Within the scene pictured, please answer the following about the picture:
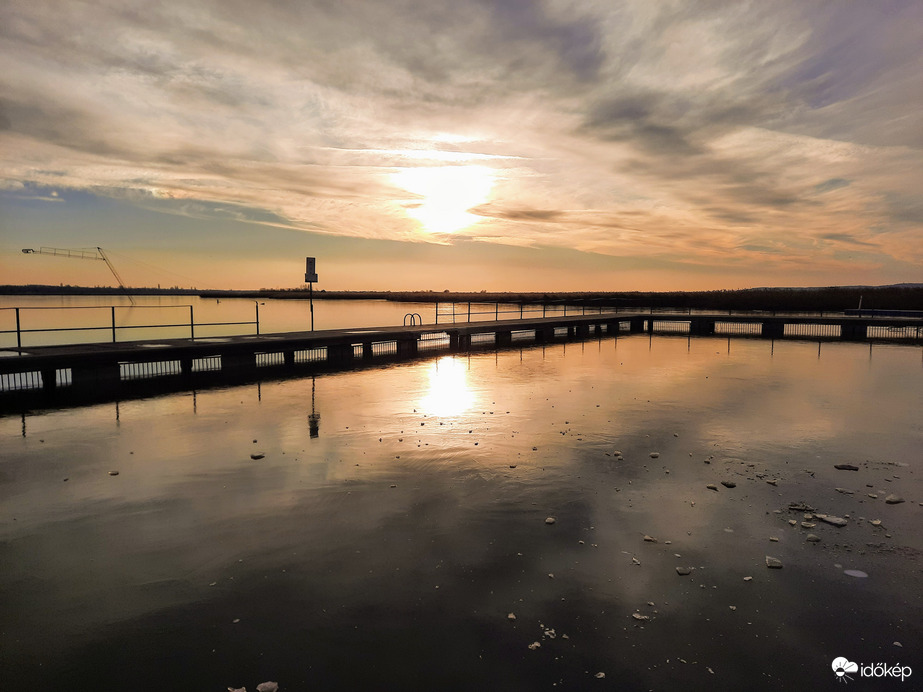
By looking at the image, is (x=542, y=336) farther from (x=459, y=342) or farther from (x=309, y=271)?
(x=309, y=271)

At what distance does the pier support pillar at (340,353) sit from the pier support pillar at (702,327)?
95.2 feet

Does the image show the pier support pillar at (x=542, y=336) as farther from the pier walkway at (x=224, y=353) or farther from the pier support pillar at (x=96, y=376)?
the pier support pillar at (x=96, y=376)

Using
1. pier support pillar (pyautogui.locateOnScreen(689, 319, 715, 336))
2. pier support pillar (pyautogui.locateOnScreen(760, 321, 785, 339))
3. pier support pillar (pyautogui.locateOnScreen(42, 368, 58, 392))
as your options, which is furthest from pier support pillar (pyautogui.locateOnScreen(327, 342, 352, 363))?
pier support pillar (pyautogui.locateOnScreen(760, 321, 785, 339))

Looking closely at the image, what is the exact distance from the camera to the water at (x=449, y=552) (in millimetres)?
4676

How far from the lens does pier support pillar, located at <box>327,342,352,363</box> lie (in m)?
26.7

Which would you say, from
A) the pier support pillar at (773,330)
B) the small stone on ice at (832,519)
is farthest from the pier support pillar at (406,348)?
the pier support pillar at (773,330)

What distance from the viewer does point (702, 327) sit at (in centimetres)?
4681

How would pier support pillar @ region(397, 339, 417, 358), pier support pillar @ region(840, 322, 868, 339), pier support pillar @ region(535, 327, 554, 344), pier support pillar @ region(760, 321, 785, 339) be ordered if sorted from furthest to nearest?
pier support pillar @ region(840, 322, 868, 339), pier support pillar @ region(760, 321, 785, 339), pier support pillar @ region(535, 327, 554, 344), pier support pillar @ region(397, 339, 417, 358)

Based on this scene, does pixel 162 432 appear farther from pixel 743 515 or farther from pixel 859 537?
pixel 859 537

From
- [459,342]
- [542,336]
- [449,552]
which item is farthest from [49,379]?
[542,336]

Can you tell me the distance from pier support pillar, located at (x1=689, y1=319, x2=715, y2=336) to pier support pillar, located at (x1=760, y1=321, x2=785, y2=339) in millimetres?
3938

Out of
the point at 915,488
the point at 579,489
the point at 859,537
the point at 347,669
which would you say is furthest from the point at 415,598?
the point at 915,488

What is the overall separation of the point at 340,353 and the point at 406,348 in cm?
413

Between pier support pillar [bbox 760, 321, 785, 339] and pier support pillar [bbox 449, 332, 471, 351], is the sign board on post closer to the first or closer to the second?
pier support pillar [bbox 449, 332, 471, 351]
